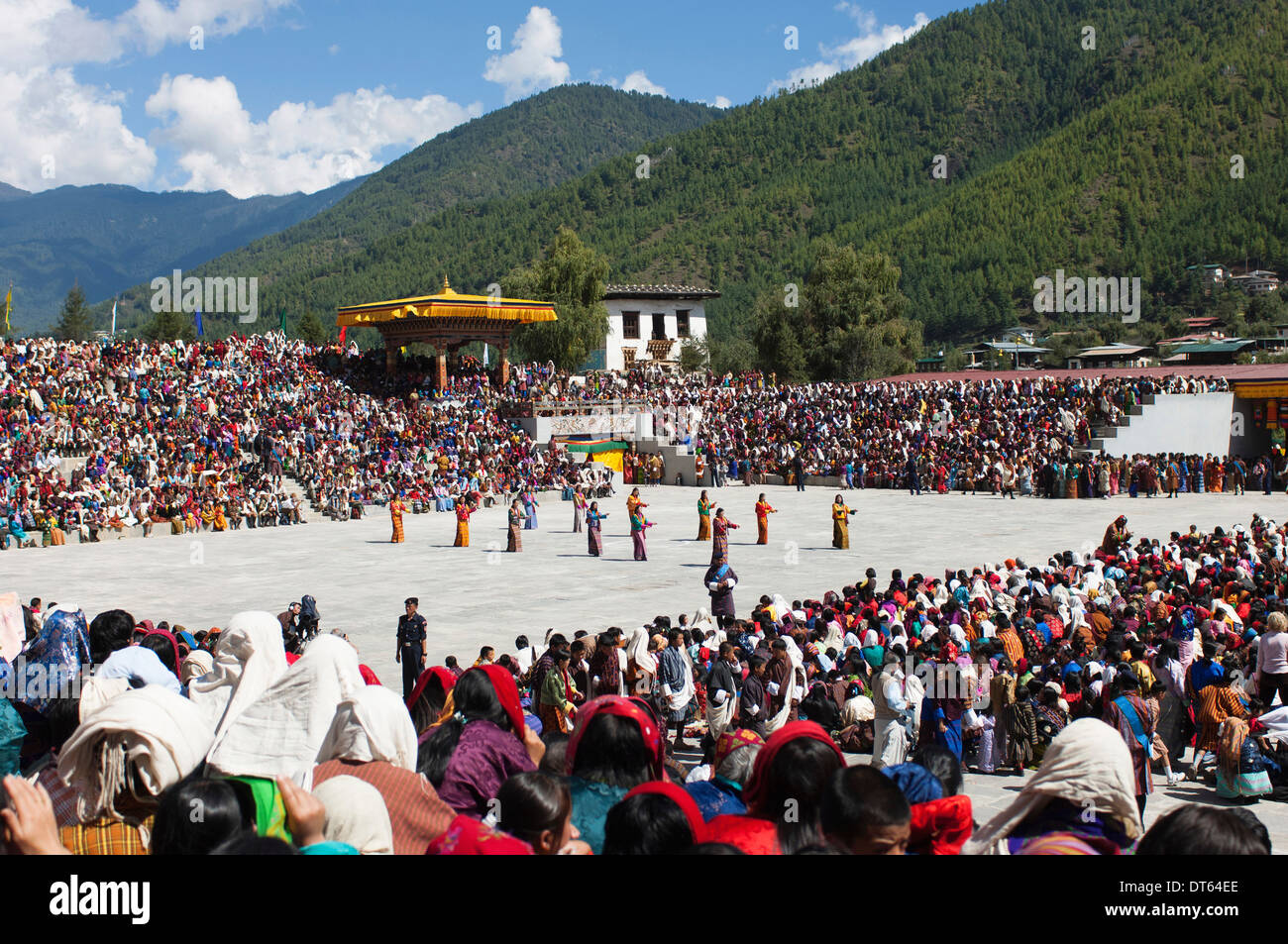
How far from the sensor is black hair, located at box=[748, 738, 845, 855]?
12.3ft

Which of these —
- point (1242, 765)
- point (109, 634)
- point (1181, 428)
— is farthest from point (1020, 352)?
point (109, 634)

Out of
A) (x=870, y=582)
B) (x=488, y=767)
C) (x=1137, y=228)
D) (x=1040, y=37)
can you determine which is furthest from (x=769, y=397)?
(x=1040, y=37)

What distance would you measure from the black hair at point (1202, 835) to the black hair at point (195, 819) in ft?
8.59

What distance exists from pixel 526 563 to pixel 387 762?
56.1ft

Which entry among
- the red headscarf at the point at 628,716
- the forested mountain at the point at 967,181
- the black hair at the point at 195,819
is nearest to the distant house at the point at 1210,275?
the forested mountain at the point at 967,181

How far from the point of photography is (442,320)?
42000 mm

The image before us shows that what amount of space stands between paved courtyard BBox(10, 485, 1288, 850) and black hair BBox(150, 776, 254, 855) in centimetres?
674

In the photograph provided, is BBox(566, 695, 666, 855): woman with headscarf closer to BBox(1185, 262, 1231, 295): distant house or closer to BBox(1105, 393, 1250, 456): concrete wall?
BBox(1105, 393, 1250, 456): concrete wall

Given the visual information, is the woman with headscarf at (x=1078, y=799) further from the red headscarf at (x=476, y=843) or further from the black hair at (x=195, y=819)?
the black hair at (x=195, y=819)

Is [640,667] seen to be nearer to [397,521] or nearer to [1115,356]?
[397,521]

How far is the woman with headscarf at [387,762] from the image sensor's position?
13.1ft

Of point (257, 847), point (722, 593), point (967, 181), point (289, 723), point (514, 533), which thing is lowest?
point (722, 593)
